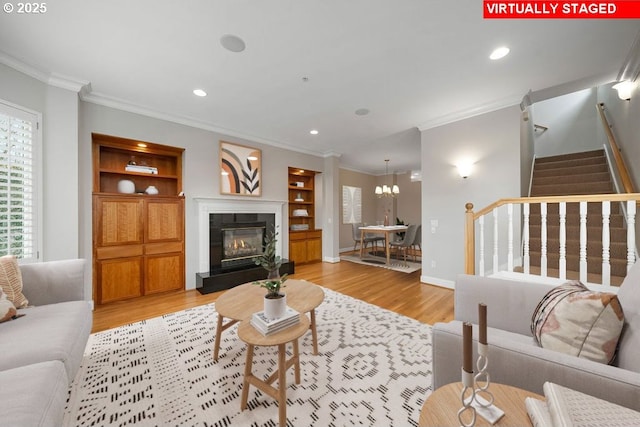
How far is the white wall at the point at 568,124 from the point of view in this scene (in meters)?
4.69

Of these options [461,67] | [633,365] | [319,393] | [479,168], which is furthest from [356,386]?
[479,168]

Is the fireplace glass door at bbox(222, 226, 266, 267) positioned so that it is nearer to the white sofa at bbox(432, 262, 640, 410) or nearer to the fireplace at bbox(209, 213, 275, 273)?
the fireplace at bbox(209, 213, 275, 273)

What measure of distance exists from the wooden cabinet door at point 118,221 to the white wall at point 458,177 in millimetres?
4524

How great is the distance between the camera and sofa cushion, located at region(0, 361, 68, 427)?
0.82 m

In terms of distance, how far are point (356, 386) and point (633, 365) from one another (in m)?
1.34

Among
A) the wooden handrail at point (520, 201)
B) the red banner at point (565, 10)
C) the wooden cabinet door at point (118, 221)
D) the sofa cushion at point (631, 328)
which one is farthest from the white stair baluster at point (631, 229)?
the wooden cabinet door at point (118, 221)

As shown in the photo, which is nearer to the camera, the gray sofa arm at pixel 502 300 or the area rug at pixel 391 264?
the gray sofa arm at pixel 502 300

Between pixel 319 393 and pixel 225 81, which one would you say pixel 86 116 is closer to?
pixel 225 81

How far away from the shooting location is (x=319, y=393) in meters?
1.52

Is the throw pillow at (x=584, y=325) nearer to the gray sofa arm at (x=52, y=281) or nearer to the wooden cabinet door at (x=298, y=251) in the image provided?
Answer: the gray sofa arm at (x=52, y=281)

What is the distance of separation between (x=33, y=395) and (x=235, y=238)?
11.1ft

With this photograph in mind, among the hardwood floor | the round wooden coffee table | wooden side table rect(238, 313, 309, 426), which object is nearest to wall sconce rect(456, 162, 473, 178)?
the hardwood floor

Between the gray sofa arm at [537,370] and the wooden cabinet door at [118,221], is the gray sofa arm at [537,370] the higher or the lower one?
the lower one

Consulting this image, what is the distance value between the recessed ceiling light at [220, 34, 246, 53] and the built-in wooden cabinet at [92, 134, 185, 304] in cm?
220
